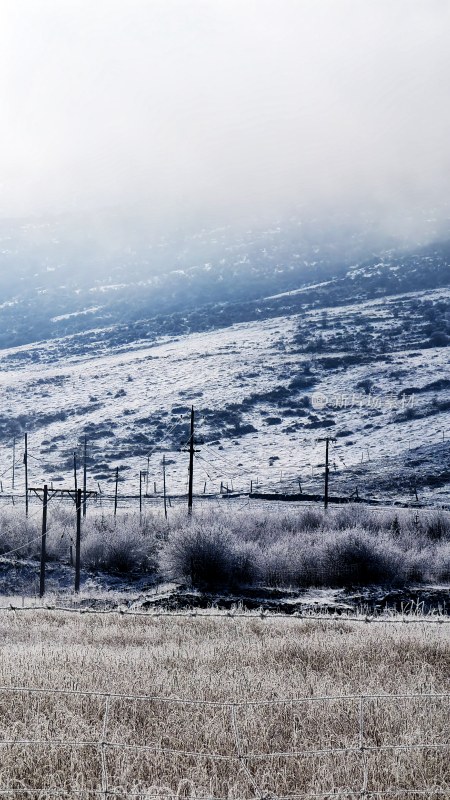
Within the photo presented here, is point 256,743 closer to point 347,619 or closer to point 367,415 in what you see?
point 347,619

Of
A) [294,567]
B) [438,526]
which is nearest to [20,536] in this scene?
[294,567]

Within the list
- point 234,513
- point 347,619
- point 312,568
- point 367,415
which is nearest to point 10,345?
point 367,415

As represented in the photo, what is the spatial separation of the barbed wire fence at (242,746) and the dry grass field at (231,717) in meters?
0.02

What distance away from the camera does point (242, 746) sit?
288 inches

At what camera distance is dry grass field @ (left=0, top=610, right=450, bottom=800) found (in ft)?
21.2

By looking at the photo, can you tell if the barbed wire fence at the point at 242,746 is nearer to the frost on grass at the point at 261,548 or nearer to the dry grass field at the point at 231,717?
the dry grass field at the point at 231,717

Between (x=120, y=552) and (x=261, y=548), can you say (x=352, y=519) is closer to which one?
(x=261, y=548)

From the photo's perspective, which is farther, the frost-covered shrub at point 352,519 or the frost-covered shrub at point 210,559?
the frost-covered shrub at point 352,519

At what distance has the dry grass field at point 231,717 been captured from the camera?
6453 mm

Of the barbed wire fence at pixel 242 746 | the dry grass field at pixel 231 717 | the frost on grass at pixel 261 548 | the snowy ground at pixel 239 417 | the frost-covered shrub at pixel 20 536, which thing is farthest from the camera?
the snowy ground at pixel 239 417

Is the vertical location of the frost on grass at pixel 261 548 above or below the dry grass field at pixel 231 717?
below

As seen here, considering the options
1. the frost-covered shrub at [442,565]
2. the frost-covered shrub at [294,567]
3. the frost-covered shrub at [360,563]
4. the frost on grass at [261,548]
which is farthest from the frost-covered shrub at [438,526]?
the frost-covered shrub at [294,567]

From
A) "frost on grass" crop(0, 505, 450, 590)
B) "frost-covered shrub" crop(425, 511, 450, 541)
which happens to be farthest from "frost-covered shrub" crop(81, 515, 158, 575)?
"frost-covered shrub" crop(425, 511, 450, 541)

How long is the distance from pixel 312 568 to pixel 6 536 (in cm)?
1664
